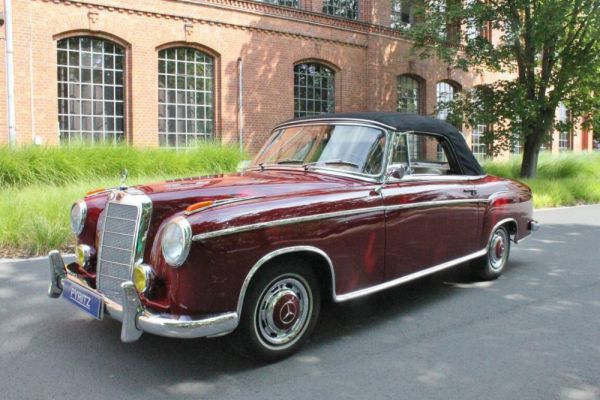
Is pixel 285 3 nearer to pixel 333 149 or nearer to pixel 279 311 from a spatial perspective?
pixel 333 149

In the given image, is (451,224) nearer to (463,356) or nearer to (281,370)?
(463,356)

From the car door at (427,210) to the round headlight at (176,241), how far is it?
1.79 m

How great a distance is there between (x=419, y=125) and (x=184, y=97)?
1362 cm

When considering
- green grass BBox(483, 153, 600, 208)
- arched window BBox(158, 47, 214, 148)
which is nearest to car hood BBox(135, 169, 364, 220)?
green grass BBox(483, 153, 600, 208)

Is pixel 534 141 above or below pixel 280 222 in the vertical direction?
above

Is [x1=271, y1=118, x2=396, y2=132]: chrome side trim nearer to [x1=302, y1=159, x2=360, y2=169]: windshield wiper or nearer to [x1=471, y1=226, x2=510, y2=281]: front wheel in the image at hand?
[x1=302, y1=159, x2=360, y2=169]: windshield wiper

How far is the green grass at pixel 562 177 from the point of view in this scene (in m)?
15.5

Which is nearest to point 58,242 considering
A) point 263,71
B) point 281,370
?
point 281,370

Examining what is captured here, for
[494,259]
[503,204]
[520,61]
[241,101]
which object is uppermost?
[520,61]

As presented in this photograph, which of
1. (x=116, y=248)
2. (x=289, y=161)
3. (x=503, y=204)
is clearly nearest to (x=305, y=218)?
(x=289, y=161)

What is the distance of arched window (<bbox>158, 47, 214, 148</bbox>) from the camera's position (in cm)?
1734

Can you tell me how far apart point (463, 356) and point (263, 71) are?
16.1 m

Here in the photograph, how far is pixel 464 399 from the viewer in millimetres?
3334

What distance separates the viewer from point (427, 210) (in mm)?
4957
